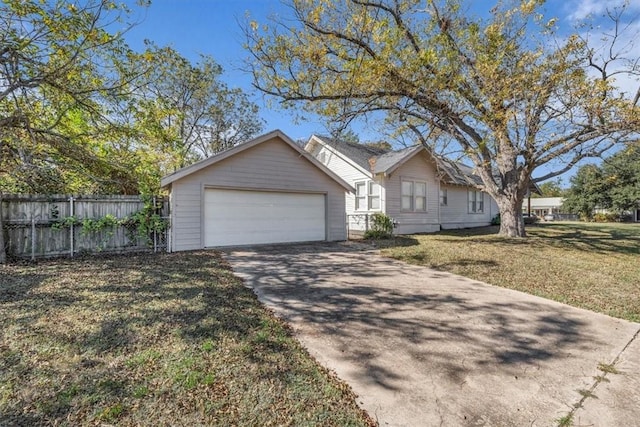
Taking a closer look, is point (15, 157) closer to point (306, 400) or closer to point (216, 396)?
point (216, 396)

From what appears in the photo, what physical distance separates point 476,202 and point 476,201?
7 centimetres

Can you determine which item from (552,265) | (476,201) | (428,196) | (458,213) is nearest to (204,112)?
(428,196)

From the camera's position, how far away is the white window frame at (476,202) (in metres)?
20.3

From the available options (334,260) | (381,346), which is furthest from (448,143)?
(381,346)

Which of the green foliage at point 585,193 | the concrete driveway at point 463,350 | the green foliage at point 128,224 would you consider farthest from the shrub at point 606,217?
the green foliage at point 128,224

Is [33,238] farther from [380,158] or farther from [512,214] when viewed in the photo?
[512,214]

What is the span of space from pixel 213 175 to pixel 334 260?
4.81m

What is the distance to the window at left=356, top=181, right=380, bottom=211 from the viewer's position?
15397 mm

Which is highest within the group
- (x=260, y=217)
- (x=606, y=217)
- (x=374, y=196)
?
(x=374, y=196)

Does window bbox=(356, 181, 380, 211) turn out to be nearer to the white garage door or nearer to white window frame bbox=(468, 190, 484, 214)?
the white garage door

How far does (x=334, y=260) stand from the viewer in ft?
28.1

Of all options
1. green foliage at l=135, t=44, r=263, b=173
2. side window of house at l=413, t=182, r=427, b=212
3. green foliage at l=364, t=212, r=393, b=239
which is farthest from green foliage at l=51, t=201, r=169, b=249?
side window of house at l=413, t=182, r=427, b=212

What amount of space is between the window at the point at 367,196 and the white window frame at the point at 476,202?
27.2 feet

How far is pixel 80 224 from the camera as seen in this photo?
8.37 m
